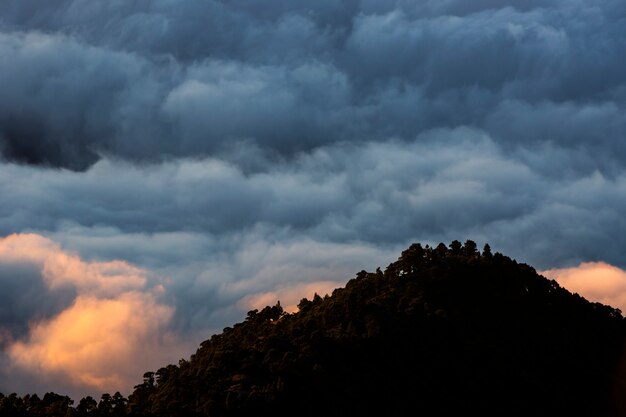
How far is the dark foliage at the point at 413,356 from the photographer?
69.4m

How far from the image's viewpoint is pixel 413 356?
73.9 m

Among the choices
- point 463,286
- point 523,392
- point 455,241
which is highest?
point 455,241

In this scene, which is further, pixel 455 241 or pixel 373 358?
pixel 455 241

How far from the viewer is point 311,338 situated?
72875mm

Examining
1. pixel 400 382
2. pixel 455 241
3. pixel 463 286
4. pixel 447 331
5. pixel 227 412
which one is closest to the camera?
pixel 227 412

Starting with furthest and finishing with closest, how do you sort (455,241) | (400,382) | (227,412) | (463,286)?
(455,241)
(463,286)
(400,382)
(227,412)

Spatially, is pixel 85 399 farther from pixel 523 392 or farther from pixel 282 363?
pixel 523 392

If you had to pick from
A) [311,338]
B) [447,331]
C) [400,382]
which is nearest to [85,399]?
[311,338]

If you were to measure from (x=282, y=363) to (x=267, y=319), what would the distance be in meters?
14.1

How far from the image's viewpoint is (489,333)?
78.9 metres

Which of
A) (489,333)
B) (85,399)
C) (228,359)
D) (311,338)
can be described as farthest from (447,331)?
(85,399)

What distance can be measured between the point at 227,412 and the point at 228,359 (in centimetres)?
700

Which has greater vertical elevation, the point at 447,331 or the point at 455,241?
the point at 455,241

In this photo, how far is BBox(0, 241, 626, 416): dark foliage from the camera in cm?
6938
